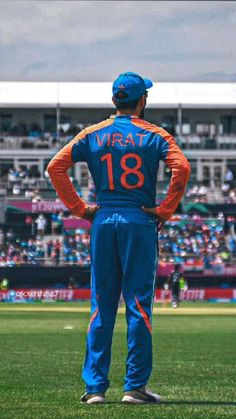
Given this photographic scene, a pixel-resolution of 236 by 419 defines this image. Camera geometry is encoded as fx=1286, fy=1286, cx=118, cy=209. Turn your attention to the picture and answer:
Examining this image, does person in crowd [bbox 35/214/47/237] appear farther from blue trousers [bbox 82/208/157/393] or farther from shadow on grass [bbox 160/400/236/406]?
blue trousers [bbox 82/208/157/393]

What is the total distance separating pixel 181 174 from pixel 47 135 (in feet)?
246

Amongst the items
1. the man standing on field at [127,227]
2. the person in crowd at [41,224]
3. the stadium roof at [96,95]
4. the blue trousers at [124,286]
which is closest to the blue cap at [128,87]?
the man standing on field at [127,227]

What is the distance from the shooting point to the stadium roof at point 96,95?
86625mm

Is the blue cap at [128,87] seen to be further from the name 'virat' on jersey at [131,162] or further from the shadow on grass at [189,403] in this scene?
the shadow on grass at [189,403]

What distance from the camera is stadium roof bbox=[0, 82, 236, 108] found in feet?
284

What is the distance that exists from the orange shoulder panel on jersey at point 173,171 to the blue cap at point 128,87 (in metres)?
0.19

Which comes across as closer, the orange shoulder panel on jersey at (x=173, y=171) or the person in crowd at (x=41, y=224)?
the orange shoulder panel on jersey at (x=173, y=171)

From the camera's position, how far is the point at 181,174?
946 centimetres

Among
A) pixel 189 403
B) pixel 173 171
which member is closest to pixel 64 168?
pixel 173 171

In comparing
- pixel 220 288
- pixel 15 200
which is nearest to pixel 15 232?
pixel 15 200

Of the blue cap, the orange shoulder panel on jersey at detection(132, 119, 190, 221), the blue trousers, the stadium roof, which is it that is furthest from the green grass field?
the stadium roof

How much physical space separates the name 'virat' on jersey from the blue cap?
0.58ft

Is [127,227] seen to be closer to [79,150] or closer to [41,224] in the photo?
[79,150]

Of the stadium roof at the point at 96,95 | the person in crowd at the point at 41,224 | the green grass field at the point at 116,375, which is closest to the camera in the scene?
the green grass field at the point at 116,375
